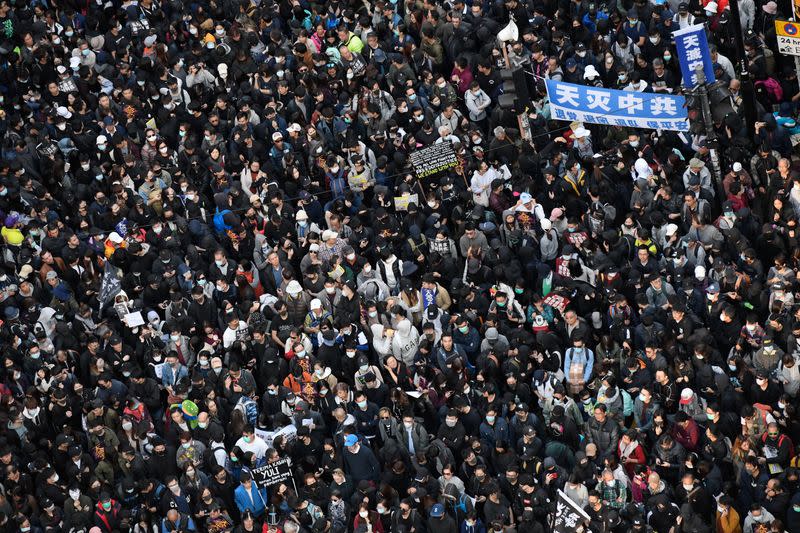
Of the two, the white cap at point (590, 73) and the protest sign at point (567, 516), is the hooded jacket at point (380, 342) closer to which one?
the protest sign at point (567, 516)

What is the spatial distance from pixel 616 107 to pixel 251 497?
27.1ft

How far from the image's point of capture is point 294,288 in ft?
91.5

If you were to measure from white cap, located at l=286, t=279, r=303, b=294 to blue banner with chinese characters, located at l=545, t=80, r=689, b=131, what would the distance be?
483cm

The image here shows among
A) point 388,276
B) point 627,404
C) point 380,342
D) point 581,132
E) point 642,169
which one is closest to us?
point 627,404

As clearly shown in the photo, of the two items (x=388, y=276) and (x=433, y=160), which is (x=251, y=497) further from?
(x=433, y=160)

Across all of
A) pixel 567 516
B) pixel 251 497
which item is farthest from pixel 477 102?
pixel 567 516

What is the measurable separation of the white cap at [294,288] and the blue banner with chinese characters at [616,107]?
15.8 ft

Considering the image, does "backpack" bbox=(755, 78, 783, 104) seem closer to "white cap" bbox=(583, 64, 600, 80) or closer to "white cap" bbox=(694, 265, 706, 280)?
"white cap" bbox=(583, 64, 600, 80)

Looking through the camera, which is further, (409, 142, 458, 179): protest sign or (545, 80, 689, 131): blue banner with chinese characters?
(409, 142, 458, 179): protest sign

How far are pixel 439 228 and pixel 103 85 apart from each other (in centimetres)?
783

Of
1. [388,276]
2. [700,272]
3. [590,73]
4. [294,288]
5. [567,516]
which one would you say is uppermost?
[590,73]

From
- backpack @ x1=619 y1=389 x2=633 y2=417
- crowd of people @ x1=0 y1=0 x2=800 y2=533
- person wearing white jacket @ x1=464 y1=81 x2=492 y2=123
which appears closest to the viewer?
crowd of people @ x1=0 y1=0 x2=800 y2=533

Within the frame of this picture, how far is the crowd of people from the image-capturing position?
985 inches

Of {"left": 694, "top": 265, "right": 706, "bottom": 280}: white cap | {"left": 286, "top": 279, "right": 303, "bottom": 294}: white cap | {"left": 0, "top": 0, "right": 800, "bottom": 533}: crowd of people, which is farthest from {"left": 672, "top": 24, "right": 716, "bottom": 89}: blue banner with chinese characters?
{"left": 286, "top": 279, "right": 303, "bottom": 294}: white cap
